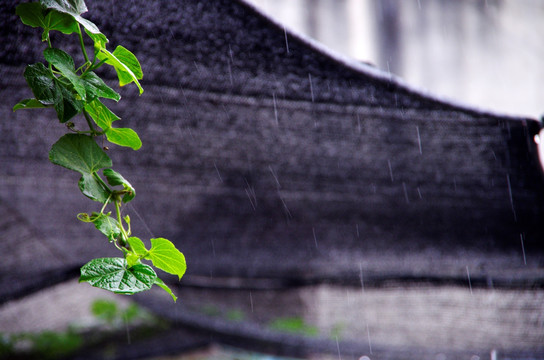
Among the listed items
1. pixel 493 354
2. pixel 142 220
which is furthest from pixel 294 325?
pixel 142 220

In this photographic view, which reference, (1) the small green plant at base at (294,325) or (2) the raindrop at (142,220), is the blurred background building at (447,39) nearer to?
(1) the small green plant at base at (294,325)

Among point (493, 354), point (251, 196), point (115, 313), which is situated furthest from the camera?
point (115, 313)

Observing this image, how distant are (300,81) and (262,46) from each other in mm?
110

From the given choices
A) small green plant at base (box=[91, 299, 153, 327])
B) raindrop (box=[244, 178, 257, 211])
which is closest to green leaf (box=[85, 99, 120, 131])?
raindrop (box=[244, 178, 257, 211])

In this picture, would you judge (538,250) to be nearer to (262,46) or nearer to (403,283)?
(403,283)

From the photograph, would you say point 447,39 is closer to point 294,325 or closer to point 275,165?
point 294,325

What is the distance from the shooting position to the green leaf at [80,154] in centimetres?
58

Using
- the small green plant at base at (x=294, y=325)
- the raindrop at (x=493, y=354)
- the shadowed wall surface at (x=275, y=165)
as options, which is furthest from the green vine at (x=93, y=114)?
the small green plant at base at (x=294, y=325)

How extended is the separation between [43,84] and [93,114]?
0.08 m

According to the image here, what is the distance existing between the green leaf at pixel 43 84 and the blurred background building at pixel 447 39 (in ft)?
12.4

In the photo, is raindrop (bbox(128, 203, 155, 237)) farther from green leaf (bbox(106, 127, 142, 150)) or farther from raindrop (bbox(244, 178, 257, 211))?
green leaf (bbox(106, 127, 142, 150))

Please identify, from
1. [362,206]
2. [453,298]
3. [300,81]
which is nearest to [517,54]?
[453,298]

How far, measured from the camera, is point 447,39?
471 cm

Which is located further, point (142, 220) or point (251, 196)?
point (142, 220)
